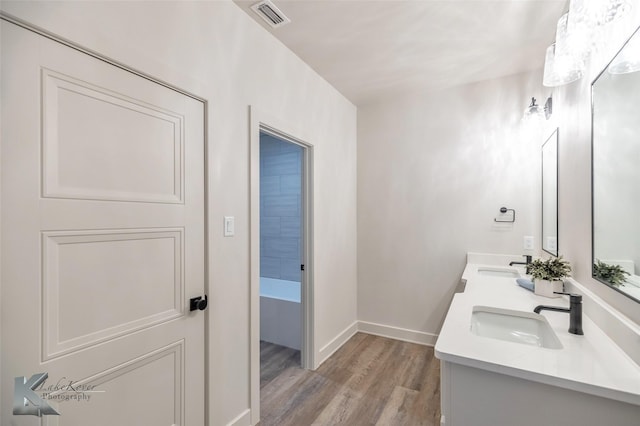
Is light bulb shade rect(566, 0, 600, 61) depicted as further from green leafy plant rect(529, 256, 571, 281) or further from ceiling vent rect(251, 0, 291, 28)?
ceiling vent rect(251, 0, 291, 28)

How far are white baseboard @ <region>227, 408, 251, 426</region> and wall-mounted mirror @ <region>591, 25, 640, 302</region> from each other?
1.97 meters

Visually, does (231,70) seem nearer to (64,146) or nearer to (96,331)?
(64,146)

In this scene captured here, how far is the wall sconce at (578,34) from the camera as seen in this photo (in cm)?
100

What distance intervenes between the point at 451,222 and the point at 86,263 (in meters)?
2.87

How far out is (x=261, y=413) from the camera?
197 centimetres

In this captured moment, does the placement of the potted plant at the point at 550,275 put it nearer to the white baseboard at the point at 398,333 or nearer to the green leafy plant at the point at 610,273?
the green leafy plant at the point at 610,273

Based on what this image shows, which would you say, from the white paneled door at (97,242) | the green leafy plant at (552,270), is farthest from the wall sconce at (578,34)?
the white paneled door at (97,242)

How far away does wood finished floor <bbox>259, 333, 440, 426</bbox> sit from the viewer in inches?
76.2

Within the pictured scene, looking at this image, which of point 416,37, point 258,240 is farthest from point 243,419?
point 416,37

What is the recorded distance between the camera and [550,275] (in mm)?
1710

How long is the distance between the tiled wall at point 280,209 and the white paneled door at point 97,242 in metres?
2.26

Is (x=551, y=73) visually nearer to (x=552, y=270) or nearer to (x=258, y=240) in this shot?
(x=552, y=270)

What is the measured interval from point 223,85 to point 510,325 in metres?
2.05

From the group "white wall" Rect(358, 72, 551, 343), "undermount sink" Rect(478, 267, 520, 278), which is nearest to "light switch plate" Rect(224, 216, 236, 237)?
"white wall" Rect(358, 72, 551, 343)
